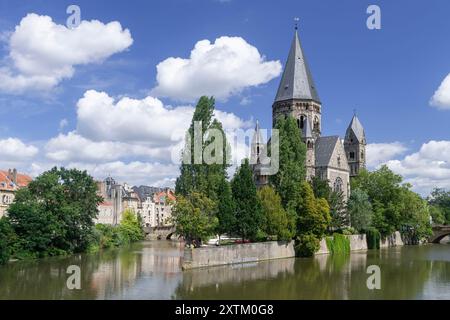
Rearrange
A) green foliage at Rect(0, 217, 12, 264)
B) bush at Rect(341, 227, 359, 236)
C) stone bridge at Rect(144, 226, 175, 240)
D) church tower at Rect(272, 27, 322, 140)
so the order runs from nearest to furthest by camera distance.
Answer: green foliage at Rect(0, 217, 12, 264) → bush at Rect(341, 227, 359, 236) → church tower at Rect(272, 27, 322, 140) → stone bridge at Rect(144, 226, 175, 240)

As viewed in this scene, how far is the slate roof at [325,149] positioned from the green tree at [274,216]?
2725cm

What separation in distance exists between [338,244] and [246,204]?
17811 mm

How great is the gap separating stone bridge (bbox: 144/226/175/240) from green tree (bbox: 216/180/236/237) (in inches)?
1927

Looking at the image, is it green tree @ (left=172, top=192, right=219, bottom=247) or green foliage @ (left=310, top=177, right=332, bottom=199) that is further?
green foliage @ (left=310, top=177, right=332, bottom=199)

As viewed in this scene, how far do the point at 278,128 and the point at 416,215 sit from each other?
31288 millimetres

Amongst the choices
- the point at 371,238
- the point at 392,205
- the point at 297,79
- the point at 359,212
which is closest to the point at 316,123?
the point at 297,79

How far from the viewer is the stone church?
78562 mm

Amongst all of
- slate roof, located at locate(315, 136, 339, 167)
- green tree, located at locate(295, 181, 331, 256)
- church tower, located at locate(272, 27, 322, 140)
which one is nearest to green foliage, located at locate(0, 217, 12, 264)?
green tree, located at locate(295, 181, 331, 256)

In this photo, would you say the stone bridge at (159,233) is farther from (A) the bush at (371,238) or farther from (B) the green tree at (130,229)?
(A) the bush at (371,238)

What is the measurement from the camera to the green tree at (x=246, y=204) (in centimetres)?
4956

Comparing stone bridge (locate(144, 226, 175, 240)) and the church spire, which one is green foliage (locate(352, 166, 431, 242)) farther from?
stone bridge (locate(144, 226, 175, 240))
